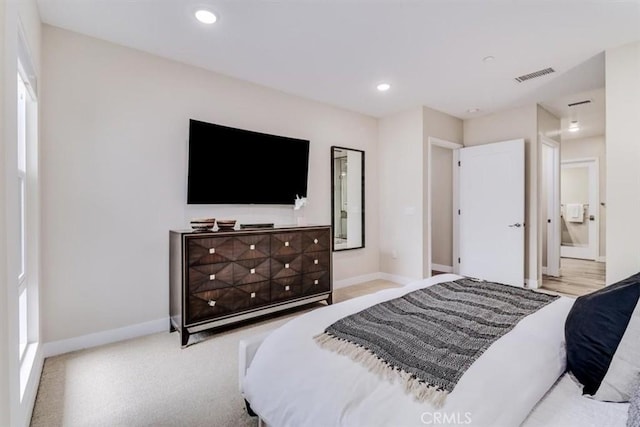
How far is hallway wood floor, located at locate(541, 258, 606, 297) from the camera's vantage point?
173 inches

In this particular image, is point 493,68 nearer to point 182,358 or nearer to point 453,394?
point 453,394

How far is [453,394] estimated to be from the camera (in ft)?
3.14

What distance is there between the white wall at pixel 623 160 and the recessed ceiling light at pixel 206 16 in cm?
353

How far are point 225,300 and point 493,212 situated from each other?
12.9ft

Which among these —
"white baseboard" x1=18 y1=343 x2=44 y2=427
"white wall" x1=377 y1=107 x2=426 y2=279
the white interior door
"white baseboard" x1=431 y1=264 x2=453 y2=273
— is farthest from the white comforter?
"white baseboard" x1=431 y1=264 x2=453 y2=273

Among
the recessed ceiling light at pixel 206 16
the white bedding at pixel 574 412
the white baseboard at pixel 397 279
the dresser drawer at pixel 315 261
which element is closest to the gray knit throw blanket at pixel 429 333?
the white bedding at pixel 574 412

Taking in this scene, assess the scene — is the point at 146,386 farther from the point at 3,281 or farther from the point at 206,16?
the point at 206,16

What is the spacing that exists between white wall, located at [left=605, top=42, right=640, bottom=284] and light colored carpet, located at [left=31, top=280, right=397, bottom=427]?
11.3 ft

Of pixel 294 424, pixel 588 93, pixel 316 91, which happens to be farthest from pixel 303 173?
pixel 588 93

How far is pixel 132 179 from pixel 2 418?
2064 mm

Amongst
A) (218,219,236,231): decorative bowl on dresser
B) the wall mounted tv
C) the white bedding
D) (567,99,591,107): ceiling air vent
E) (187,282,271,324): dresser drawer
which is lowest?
(187,282,271,324): dresser drawer

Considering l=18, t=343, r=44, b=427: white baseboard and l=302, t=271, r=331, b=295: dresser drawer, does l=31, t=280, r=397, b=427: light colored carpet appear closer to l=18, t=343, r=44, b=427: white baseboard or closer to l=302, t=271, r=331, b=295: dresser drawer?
l=18, t=343, r=44, b=427: white baseboard

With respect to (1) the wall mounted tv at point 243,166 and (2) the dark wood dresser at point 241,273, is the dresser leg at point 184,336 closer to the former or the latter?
(2) the dark wood dresser at point 241,273

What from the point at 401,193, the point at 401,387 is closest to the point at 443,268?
the point at 401,193
